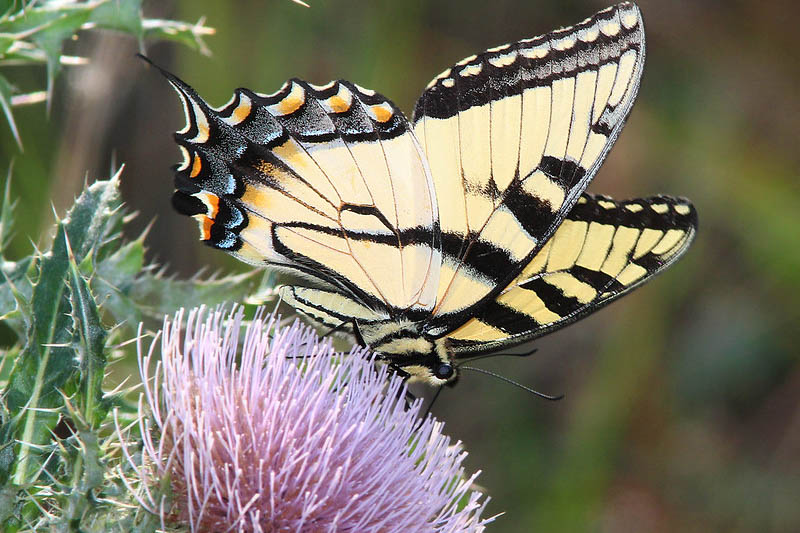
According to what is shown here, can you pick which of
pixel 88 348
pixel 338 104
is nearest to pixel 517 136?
pixel 338 104

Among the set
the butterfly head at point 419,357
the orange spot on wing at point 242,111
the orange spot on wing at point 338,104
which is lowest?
the butterfly head at point 419,357

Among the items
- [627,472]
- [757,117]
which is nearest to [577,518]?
[627,472]

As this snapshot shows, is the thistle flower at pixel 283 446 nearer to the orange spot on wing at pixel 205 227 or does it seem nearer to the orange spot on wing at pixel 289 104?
the orange spot on wing at pixel 205 227

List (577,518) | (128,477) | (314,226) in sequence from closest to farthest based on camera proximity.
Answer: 1. (128,477)
2. (314,226)
3. (577,518)

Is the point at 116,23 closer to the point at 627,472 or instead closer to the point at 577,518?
the point at 577,518

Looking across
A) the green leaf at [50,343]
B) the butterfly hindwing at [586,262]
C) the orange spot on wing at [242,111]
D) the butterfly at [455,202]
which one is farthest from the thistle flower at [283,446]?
the orange spot on wing at [242,111]

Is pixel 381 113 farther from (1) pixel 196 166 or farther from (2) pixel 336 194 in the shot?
(1) pixel 196 166

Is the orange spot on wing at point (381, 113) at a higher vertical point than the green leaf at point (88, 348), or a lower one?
higher
